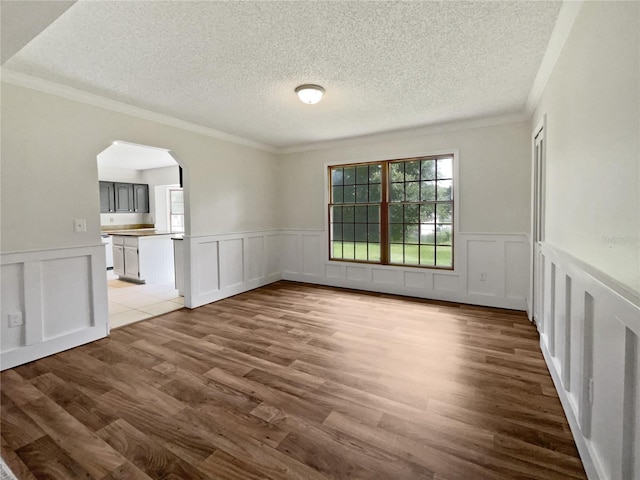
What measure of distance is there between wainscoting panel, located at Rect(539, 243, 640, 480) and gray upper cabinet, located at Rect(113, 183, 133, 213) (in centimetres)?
822

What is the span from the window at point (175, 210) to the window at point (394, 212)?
4373 millimetres

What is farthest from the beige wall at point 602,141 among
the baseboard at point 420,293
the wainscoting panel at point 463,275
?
the baseboard at point 420,293

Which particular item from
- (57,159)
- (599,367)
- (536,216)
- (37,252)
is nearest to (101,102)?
(57,159)

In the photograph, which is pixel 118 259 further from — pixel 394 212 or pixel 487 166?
pixel 487 166

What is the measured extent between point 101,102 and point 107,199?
471 centimetres

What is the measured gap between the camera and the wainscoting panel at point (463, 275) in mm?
3918

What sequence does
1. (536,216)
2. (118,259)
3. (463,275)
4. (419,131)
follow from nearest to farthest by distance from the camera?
(536,216), (463,275), (419,131), (118,259)

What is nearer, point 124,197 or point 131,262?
point 131,262

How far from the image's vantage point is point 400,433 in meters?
1.76

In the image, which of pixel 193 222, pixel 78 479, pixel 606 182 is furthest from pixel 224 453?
pixel 193 222

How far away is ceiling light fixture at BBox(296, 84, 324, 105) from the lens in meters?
2.84

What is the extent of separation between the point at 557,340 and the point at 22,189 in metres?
4.41

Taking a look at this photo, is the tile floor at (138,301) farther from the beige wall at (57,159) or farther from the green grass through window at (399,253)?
the green grass through window at (399,253)

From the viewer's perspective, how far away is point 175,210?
772 centimetres
